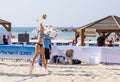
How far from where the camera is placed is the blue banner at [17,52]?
1523cm

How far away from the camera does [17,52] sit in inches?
609

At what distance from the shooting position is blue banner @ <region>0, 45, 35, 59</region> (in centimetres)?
1523

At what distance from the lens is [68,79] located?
10312mm

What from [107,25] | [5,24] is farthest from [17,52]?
[5,24]

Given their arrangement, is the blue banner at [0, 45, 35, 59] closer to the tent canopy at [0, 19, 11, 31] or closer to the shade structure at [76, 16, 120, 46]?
the shade structure at [76, 16, 120, 46]

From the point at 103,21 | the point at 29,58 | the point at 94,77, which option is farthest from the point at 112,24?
the point at 94,77

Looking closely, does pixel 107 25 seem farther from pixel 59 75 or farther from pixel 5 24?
pixel 5 24

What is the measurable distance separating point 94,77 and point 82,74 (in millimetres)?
749

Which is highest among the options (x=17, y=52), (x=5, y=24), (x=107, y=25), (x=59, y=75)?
(x=5, y=24)

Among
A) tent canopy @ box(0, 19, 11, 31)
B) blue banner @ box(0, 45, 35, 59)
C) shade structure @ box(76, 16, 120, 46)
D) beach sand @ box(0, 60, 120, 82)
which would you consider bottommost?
beach sand @ box(0, 60, 120, 82)

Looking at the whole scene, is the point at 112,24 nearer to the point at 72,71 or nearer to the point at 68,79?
the point at 72,71

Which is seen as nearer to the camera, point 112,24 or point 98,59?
point 98,59

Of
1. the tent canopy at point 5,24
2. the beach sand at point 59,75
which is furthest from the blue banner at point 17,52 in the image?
the tent canopy at point 5,24

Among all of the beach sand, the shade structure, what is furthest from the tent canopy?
the beach sand
